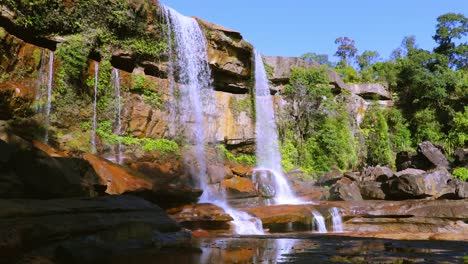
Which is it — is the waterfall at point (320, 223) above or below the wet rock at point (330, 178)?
below

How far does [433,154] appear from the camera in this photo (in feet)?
77.0

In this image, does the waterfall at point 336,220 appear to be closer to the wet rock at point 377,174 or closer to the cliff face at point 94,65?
the wet rock at point 377,174

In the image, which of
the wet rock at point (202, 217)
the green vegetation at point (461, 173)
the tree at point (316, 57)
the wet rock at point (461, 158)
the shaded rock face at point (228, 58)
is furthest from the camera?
the tree at point (316, 57)

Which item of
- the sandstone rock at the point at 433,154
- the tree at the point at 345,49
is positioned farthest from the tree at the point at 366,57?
the sandstone rock at the point at 433,154

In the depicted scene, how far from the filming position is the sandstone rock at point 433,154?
23078 mm

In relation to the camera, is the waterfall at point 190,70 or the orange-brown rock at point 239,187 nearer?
the orange-brown rock at point 239,187

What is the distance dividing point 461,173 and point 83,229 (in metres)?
22.7

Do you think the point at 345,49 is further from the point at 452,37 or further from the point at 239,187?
the point at 239,187

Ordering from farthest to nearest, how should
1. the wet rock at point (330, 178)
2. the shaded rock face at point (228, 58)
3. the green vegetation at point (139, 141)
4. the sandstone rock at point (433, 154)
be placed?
the sandstone rock at point (433, 154) → the shaded rock face at point (228, 58) → the wet rock at point (330, 178) → the green vegetation at point (139, 141)

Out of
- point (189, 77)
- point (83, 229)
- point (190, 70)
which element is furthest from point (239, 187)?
point (83, 229)

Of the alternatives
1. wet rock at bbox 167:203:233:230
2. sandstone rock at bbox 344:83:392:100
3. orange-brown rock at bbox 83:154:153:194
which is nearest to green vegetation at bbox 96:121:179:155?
orange-brown rock at bbox 83:154:153:194

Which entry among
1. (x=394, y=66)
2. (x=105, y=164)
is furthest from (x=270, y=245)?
(x=394, y=66)

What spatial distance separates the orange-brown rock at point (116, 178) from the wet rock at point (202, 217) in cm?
124

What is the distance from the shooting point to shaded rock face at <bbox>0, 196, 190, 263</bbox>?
5.92 meters
